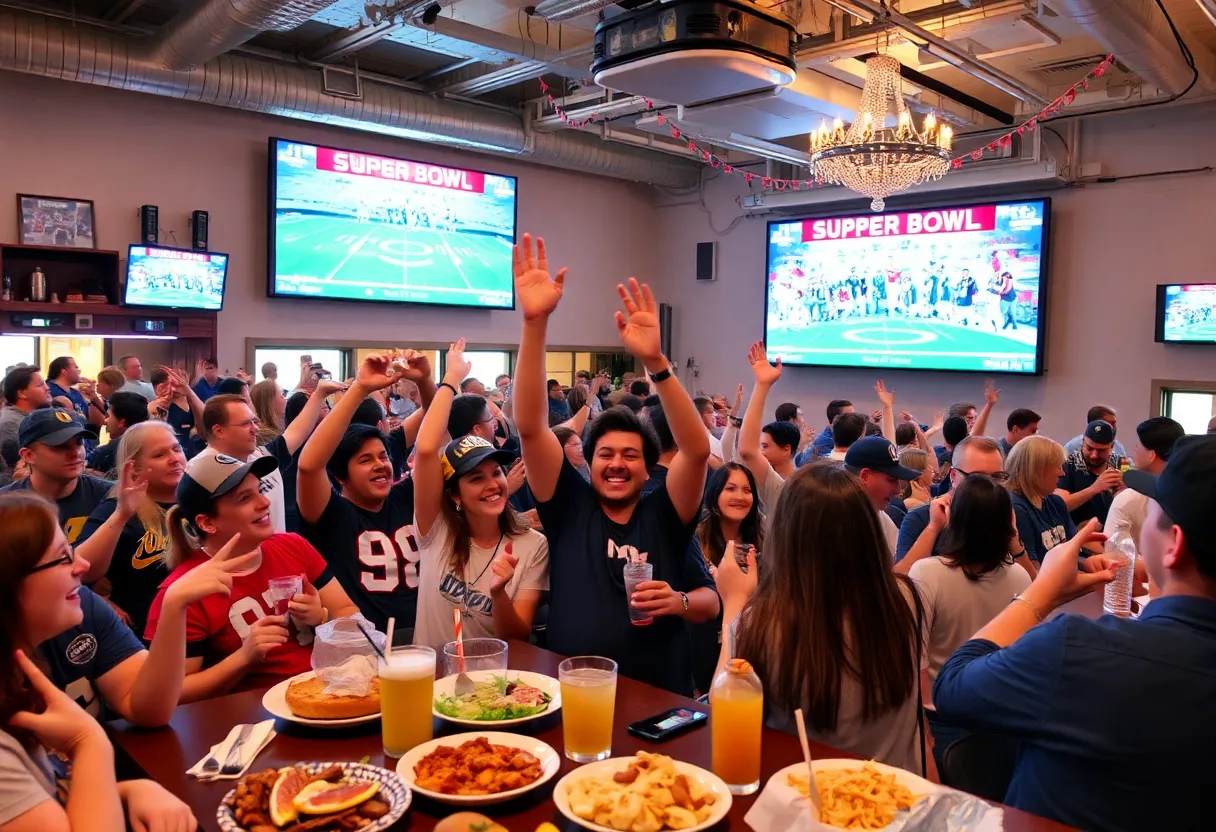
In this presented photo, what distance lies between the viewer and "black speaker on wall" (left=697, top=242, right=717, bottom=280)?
13.1 m

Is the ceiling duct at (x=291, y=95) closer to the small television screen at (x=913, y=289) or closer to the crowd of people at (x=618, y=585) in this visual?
the small television screen at (x=913, y=289)

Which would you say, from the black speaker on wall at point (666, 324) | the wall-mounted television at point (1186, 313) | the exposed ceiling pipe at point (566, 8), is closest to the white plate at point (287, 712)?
the exposed ceiling pipe at point (566, 8)

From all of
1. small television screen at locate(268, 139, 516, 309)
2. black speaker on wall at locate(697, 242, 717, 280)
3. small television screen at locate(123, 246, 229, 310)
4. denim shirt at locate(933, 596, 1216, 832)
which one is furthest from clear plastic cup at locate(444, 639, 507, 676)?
black speaker on wall at locate(697, 242, 717, 280)

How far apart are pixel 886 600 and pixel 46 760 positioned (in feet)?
5.50

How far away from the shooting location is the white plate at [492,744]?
1489 millimetres

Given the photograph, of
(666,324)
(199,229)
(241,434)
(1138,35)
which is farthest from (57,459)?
(666,324)

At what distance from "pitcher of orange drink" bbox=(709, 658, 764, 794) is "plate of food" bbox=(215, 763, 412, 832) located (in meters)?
0.56

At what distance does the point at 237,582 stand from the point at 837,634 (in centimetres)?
159

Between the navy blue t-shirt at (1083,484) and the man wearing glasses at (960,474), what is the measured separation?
145 cm

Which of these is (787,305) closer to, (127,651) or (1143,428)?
(1143,428)

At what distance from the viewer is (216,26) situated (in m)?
6.90

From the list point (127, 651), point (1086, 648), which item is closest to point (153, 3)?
point (127, 651)

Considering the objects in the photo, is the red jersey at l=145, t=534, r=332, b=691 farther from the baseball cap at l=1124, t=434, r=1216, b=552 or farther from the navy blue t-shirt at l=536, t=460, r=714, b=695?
the baseball cap at l=1124, t=434, r=1216, b=552

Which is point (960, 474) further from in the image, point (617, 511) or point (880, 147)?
point (617, 511)
